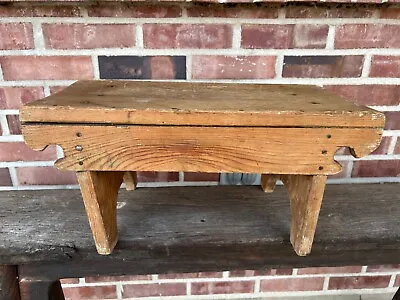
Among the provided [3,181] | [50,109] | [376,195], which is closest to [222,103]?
[50,109]

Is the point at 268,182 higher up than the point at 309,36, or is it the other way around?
the point at 309,36

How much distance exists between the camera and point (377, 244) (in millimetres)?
731

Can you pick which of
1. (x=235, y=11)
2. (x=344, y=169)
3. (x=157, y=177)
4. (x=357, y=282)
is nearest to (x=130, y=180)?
(x=157, y=177)

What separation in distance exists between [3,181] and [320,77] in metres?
0.79

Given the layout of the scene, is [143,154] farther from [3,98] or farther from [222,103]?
[3,98]

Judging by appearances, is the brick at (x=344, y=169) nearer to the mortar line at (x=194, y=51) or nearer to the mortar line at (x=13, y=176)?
the mortar line at (x=194, y=51)

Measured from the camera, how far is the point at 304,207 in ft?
2.12

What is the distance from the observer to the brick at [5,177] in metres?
0.92

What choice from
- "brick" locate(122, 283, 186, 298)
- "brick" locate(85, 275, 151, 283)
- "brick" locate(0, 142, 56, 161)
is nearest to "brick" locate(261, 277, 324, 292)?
"brick" locate(122, 283, 186, 298)

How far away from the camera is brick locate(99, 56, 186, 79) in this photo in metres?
0.83

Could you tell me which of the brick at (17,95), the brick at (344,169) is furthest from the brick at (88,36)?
the brick at (344,169)

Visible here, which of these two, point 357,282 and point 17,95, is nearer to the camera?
point 17,95

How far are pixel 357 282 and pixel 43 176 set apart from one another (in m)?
0.96

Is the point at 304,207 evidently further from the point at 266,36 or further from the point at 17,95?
the point at 17,95
